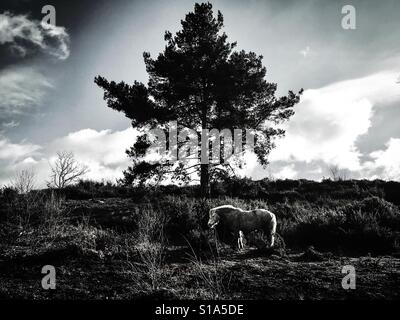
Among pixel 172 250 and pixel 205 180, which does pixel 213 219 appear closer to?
pixel 172 250

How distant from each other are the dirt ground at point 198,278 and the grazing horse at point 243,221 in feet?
3.78

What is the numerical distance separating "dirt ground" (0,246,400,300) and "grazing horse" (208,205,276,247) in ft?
3.78

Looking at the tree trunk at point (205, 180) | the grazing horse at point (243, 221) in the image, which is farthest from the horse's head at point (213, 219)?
the tree trunk at point (205, 180)

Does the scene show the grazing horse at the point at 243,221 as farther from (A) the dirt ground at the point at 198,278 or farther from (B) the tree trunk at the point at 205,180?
(B) the tree trunk at the point at 205,180

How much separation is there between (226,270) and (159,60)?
12.1m

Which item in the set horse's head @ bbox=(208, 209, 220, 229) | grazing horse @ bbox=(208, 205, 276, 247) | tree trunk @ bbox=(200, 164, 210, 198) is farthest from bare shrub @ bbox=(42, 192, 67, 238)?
tree trunk @ bbox=(200, 164, 210, 198)

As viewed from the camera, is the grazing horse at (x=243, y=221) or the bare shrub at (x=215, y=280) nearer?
the bare shrub at (x=215, y=280)

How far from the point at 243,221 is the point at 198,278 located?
108 inches

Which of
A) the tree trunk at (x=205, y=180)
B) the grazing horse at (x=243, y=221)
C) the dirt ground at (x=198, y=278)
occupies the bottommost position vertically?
the dirt ground at (x=198, y=278)

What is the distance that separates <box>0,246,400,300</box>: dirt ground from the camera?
12.3 ft

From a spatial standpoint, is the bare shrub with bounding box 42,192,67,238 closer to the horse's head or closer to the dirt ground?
the dirt ground

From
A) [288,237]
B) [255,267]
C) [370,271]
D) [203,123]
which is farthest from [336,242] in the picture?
[203,123]

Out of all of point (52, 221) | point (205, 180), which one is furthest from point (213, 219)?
point (205, 180)

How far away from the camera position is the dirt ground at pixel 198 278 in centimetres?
374
